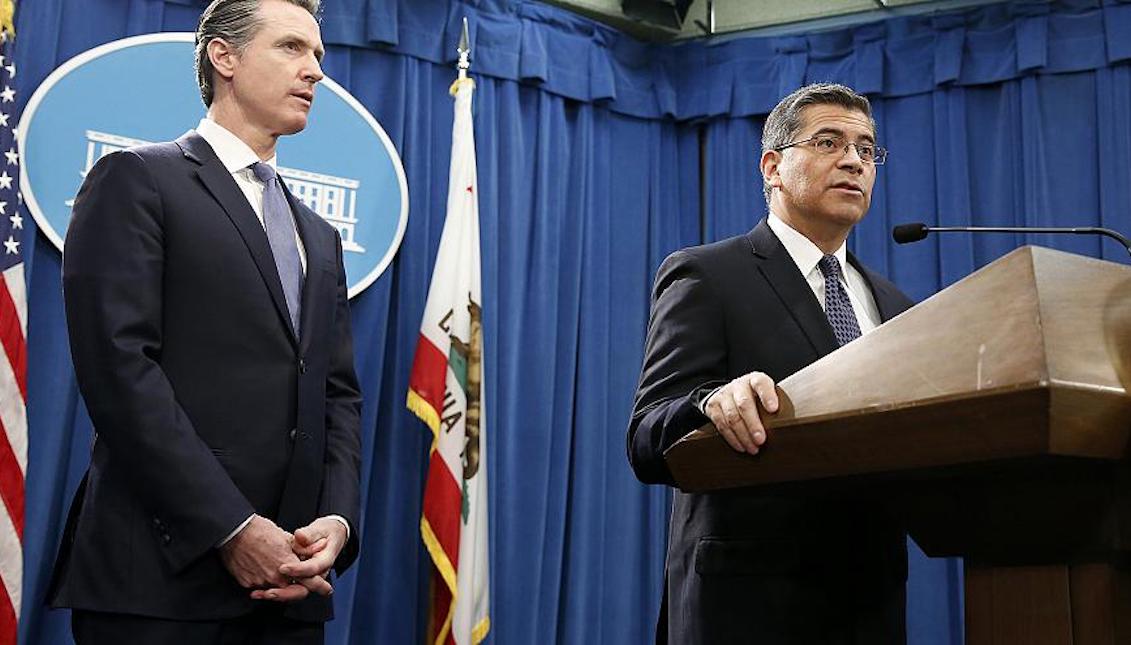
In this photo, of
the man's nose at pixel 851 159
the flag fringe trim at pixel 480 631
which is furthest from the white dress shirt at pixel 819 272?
the flag fringe trim at pixel 480 631

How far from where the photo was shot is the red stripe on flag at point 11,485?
10.6 ft

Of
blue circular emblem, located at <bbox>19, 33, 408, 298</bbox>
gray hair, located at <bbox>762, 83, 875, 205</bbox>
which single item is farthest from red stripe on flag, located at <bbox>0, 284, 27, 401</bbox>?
gray hair, located at <bbox>762, 83, 875, 205</bbox>

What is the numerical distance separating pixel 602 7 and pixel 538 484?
203 cm

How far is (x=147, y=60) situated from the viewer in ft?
12.7

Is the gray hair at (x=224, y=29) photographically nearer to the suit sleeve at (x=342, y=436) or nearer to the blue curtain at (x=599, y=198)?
the suit sleeve at (x=342, y=436)

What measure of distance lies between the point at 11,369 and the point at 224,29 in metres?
1.40

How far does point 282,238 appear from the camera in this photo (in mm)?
2254

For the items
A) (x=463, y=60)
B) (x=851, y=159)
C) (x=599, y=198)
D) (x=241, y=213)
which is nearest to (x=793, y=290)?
(x=851, y=159)

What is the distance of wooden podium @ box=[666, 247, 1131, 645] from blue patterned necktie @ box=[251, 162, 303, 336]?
3.50 ft

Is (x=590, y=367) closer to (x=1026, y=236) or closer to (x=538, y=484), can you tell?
(x=538, y=484)

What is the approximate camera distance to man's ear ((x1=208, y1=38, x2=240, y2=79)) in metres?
2.34

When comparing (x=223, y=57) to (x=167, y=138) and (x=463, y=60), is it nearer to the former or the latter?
(x=167, y=138)

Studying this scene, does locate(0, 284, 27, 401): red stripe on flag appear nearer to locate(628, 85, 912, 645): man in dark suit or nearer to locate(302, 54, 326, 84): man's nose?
locate(302, 54, 326, 84): man's nose

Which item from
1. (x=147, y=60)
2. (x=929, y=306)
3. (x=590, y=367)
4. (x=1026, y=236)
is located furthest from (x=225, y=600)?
(x=1026, y=236)
